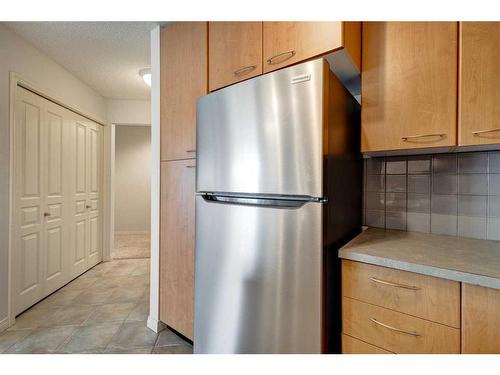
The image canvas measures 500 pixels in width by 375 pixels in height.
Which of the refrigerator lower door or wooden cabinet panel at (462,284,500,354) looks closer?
wooden cabinet panel at (462,284,500,354)

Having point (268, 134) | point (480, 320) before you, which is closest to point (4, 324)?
point (268, 134)

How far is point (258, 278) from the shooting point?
3.75ft

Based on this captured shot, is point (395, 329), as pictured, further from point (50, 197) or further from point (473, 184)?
point (50, 197)

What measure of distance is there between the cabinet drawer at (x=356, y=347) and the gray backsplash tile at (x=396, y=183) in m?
0.89

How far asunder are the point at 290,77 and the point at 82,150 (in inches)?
124

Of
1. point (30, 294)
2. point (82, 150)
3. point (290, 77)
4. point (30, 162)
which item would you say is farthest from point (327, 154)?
point (82, 150)

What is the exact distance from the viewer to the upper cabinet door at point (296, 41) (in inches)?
45.9

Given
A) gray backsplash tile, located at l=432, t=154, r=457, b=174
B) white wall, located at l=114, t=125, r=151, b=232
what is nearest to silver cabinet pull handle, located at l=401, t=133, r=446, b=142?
gray backsplash tile, located at l=432, t=154, r=457, b=174

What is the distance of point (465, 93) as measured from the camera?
3.57 ft

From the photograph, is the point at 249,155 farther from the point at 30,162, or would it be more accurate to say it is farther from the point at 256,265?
the point at 30,162

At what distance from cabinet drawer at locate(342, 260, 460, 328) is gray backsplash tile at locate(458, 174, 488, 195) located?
719mm

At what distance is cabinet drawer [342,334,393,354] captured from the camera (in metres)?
Result: 1.02

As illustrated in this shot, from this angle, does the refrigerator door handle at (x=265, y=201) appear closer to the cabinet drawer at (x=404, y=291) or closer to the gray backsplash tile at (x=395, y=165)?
the cabinet drawer at (x=404, y=291)

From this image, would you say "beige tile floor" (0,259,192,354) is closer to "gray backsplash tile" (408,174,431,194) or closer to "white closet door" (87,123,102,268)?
"white closet door" (87,123,102,268)
